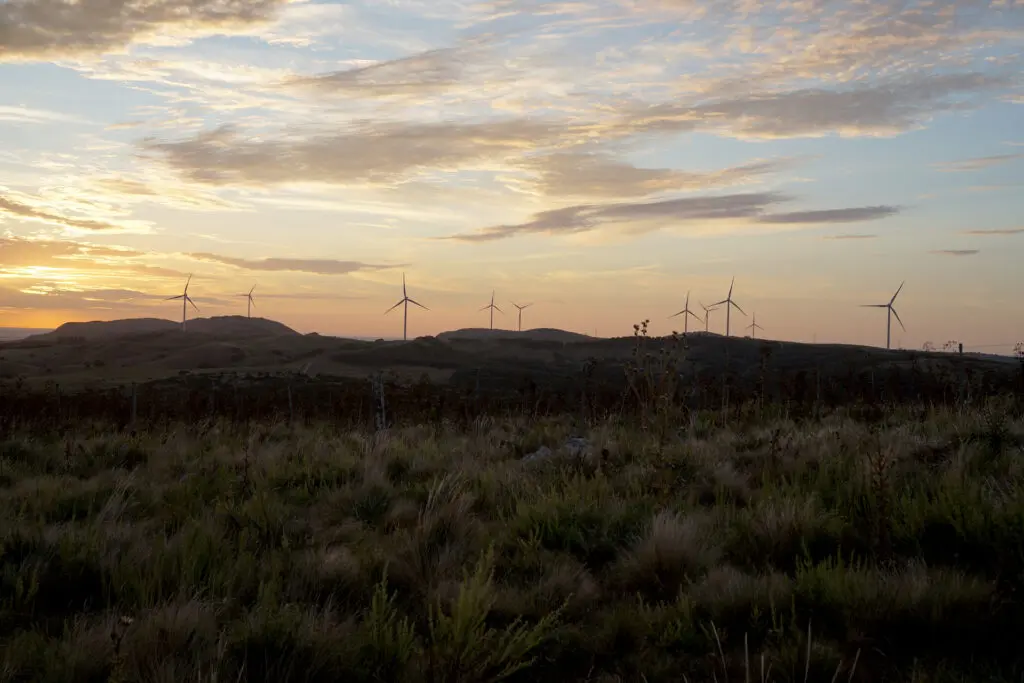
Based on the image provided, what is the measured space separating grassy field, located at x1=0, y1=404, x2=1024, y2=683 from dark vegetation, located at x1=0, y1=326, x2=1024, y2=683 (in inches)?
0.8

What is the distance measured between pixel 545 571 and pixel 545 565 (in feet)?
0.22

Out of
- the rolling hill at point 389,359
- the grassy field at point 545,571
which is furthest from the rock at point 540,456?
the rolling hill at point 389,359

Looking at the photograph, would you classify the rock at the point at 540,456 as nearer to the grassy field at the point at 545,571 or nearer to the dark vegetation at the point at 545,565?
the dark vegetation at the point at 545,565

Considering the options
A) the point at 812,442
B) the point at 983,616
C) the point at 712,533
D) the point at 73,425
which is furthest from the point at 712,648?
the point at 73,425

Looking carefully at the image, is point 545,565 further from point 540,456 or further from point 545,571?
point 540,456

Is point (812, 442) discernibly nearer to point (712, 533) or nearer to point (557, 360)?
point (712, 533)

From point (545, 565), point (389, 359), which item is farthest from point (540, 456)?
point (389, 359)

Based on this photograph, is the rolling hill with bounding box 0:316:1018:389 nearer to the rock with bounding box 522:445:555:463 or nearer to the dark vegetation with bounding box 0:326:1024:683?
the rock with bounding box 522:445:555:463

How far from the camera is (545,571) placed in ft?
17.0

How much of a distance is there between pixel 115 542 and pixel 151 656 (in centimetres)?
235

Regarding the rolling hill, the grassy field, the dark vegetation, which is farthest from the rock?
the rolling hill

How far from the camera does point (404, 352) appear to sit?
80.9 metres

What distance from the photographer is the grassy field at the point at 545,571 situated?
149 inches

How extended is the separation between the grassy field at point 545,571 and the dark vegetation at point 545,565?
21 mm
